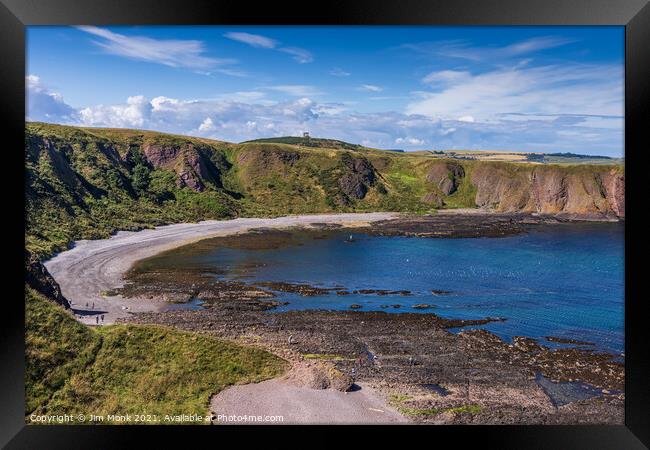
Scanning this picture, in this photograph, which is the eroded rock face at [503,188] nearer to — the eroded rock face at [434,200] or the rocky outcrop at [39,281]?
the eroded rock face at [434,200]

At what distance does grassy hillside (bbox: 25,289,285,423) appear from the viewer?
27.9 ft

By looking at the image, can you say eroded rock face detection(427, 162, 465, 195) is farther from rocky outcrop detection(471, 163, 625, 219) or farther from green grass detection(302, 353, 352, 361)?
green grass detection(302, 353, 352, 361)

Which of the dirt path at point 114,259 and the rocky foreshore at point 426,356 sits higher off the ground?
the dirt path at point 114,259

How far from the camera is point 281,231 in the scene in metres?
37.0

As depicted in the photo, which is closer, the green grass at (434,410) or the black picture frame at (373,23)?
the black picture frame at (373,23)

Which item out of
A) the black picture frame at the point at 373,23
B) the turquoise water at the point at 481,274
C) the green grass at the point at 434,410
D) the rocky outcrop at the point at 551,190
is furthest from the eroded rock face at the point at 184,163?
the black picture frame at the point at 373,23

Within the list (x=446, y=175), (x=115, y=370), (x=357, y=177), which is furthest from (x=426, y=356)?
(x=446, y=175)

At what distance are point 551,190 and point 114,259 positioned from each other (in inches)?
1751

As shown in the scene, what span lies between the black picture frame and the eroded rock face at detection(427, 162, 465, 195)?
50549 millimetres

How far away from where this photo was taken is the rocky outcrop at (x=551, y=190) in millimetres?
A: 46000

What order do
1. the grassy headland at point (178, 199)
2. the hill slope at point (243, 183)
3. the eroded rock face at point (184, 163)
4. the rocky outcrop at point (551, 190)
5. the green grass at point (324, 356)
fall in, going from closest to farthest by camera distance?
the grassy headland at point (178, 199)
the green grass at point (324, 356)
the hill slope at point (243, 183)
the eroded rock face at point (184, 163)
the rocky outcrop at point (551, 190)

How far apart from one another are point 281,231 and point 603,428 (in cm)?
3128

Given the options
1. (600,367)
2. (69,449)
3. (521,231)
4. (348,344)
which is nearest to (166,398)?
(69,449)

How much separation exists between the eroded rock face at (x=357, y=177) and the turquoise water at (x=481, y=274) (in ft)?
42.1
